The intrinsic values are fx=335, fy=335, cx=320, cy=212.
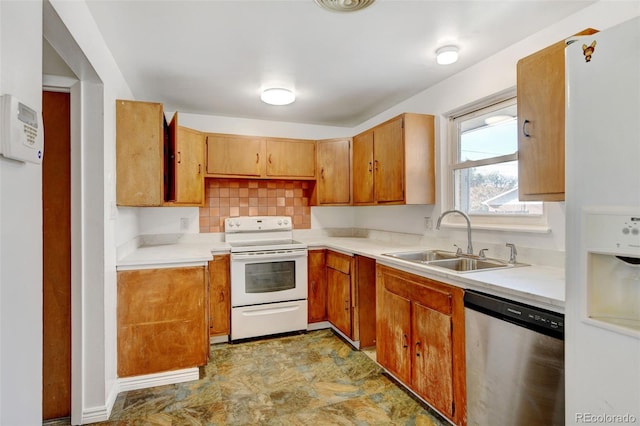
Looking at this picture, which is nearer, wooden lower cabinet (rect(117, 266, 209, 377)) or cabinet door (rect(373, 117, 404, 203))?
wooden lower cabinet (rect(117, 266, 209, 377))

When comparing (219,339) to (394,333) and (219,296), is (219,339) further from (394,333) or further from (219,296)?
(394,333)

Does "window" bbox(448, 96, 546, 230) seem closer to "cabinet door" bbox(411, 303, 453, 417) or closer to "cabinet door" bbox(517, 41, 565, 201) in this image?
"cabinet door" bbox(517, 41, 565, 201)

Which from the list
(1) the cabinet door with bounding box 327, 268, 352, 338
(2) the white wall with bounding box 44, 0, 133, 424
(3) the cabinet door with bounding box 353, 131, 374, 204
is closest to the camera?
(2) the white wall with bounding box 44, 0, 133, 424

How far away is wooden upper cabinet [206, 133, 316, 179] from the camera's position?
11.1ft

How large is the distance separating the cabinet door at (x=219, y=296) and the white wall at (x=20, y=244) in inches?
78.9

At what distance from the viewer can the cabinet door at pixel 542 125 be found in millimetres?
1605

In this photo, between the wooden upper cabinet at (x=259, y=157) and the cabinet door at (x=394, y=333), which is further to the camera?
the wooden upper cabinet at (x=259, y=157)

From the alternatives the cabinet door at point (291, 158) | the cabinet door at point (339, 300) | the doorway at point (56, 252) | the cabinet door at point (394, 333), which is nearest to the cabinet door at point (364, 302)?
the cabinet door at point (339, 300)

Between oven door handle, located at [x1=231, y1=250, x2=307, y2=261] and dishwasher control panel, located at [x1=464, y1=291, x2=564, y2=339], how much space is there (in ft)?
6.04

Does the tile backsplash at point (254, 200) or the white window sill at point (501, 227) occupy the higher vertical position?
the tile backsplash at point (254, 200)

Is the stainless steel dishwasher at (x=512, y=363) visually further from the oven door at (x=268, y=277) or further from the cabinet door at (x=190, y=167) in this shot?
the cabinet door at (x=190, y=167)

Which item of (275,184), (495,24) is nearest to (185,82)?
(275,184)

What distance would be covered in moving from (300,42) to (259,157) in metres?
1.59

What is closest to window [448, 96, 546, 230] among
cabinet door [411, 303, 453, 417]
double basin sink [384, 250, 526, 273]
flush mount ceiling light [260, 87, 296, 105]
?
double basin sink [384, 250, 526, 273]
